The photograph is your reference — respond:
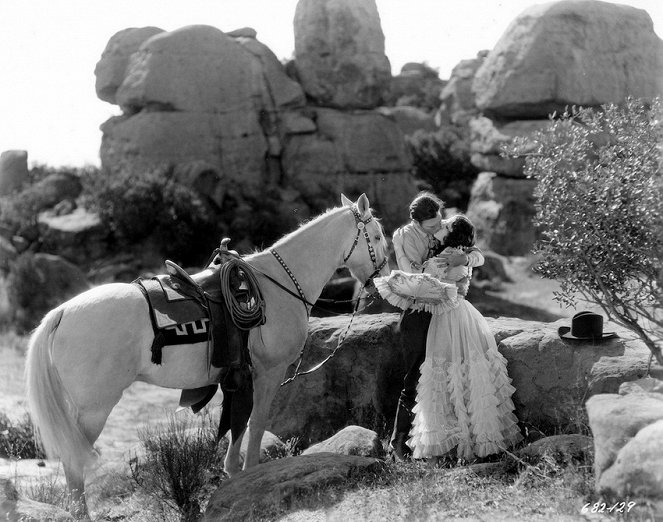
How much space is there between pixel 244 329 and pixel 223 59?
18.8m

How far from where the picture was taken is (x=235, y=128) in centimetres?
2331

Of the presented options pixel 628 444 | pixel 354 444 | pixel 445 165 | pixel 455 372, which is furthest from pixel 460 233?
pixel 445 165

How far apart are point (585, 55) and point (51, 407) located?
19529 millimetres

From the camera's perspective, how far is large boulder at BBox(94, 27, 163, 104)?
23812 mm

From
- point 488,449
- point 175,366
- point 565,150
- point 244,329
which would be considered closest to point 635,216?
point 565,150

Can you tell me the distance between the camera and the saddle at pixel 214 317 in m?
5.69

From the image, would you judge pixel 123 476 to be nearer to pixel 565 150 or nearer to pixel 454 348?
pixel 454 348

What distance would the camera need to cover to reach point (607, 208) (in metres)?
5.53

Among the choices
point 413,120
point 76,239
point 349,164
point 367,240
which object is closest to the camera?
point 367,240

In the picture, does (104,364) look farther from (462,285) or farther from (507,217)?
(507,217)

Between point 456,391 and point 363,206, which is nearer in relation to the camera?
point 456,391

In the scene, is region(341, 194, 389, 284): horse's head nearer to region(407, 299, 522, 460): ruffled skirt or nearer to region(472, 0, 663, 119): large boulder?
region(407, 299, 522, 460): ruffled skirt

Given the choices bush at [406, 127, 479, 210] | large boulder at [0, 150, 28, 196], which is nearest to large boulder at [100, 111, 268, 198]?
large boulder at [0, 150, 28, 196]

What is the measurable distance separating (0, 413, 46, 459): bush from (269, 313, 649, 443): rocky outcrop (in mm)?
3164
